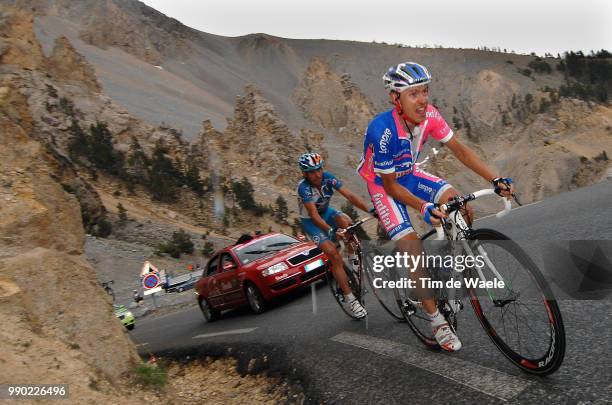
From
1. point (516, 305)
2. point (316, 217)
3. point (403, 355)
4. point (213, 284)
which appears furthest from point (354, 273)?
point (213, 284)

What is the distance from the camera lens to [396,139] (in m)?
4.66

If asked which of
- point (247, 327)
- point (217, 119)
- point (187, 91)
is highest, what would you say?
point (187, 91)

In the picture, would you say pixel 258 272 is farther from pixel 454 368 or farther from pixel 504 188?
pixel 504 188

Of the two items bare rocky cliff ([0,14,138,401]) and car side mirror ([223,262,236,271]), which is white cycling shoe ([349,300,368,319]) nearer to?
bare rocky cliff ([0,14,138,401])

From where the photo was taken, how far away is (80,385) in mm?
3865

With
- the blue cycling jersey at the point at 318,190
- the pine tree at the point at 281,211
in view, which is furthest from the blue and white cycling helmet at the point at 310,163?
the pine tree at the point at 281,211

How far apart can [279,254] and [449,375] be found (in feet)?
22.6

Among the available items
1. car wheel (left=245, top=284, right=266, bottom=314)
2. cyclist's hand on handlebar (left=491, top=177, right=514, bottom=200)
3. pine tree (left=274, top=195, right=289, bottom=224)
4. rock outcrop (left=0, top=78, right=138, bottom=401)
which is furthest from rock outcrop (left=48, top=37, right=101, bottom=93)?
cyclist's hand on handlebar (left=491, top=177, right=514, bottom=200)

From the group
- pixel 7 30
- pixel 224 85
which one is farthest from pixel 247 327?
pixel 224 85

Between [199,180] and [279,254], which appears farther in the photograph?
[199,180]

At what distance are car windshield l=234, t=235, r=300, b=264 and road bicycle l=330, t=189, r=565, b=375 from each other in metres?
6.27

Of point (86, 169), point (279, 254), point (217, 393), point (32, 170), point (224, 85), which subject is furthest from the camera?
point (224, 85)

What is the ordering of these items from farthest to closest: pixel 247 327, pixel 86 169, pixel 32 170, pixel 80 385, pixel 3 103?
pixel 86 169
pixel 247 327
pixel 3 103
pixel 32 170
pixel 80 385

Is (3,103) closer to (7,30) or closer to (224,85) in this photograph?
(7,30)
